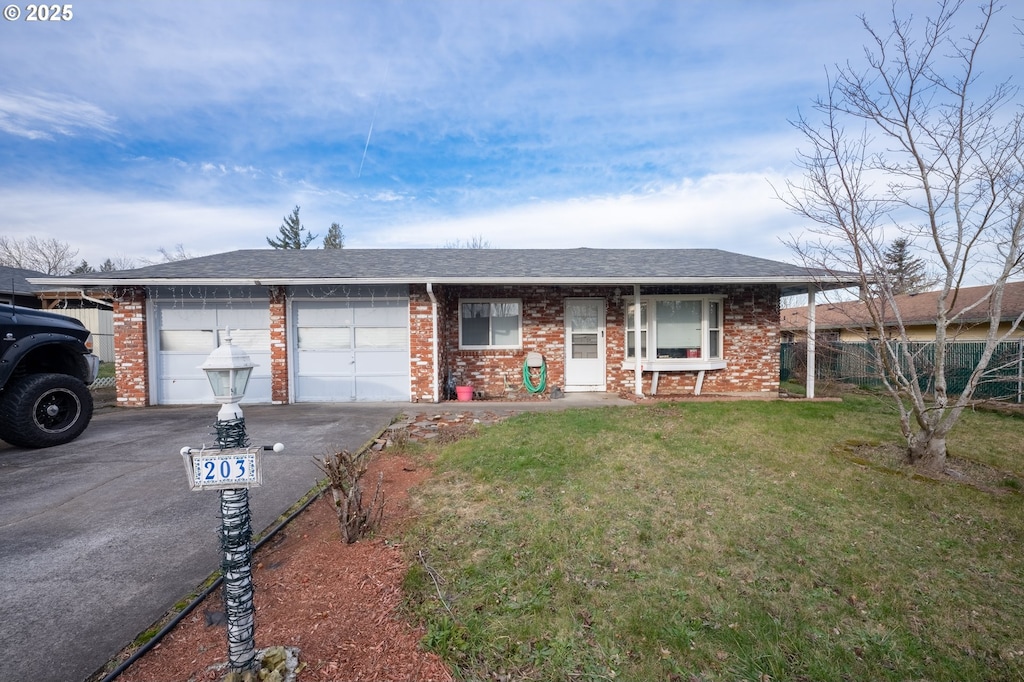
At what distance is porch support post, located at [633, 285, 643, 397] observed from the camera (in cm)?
927

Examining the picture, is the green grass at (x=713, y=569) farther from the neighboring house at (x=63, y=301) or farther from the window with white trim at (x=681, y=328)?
the neighboring house at (x=63, y=301)

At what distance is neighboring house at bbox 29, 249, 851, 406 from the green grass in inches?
177

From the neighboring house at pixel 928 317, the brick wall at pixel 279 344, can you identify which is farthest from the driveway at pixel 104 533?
the neighboring house at pixel 928 317

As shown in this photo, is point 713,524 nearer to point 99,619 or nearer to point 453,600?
point 453,600

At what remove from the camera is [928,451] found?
4.89m

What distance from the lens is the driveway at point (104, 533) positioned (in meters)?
2.23

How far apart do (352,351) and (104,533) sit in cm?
616

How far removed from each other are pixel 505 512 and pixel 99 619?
2521 mm

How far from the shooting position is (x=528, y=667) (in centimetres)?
210

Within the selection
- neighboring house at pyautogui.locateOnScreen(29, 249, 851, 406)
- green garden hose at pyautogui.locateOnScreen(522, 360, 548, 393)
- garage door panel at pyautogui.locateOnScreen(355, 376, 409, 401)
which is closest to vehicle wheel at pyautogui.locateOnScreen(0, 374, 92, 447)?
neighboring house at pyautogui.locateOnScreen(29, 249, 851, 406)

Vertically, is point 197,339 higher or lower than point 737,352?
higher

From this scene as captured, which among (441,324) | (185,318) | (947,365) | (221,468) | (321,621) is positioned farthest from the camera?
(441,324)

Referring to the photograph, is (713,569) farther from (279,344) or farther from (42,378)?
(279,344)

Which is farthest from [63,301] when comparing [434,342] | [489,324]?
[489,324]
